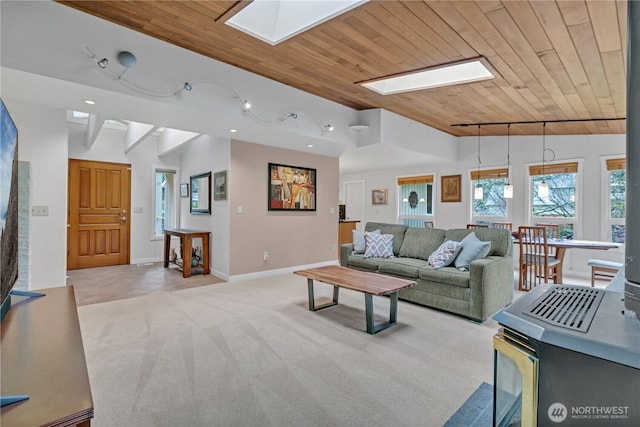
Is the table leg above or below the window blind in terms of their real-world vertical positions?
below

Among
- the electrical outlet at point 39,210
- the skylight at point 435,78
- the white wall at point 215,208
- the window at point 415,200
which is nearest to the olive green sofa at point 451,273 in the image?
the skylight at point 435,78

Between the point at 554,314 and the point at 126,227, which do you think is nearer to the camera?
the point at 554,314

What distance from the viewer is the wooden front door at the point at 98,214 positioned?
227 inches

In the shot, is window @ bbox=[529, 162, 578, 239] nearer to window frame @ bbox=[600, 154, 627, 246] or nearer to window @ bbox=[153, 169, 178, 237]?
window frame @ bbox=[600, 154, 627, 246]

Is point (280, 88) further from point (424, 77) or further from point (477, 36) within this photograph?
point (477, 36)

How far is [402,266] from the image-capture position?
3754 millimetres

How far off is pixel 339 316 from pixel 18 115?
3.97 meters

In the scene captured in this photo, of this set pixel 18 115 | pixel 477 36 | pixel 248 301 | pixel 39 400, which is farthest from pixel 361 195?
pixel 39 400

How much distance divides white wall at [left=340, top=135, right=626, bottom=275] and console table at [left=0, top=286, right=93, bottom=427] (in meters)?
6.70

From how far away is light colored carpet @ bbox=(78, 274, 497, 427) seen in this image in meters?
1.76

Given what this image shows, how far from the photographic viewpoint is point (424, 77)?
3.82 metres

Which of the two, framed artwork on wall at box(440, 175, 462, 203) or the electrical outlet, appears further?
framed artwork on wall at box(440, 175, 462, 203)

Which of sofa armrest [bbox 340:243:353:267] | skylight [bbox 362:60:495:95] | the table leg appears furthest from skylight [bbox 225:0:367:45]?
the table leg

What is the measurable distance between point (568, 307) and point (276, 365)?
72.0 inches
